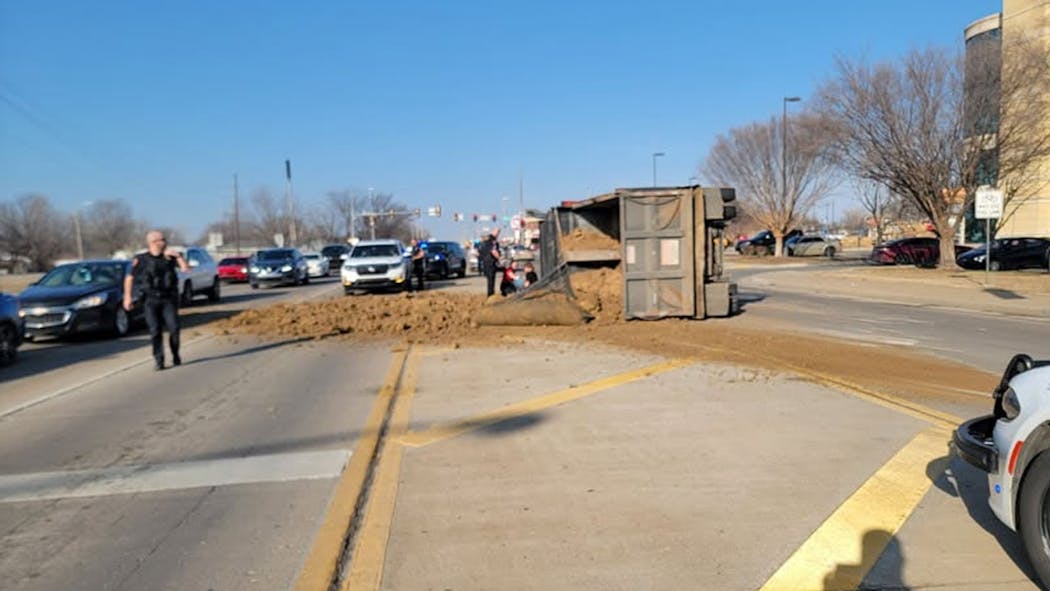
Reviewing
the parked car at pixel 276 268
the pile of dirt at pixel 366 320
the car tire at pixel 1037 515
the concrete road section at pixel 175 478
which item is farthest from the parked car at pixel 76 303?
the parked car at pixel 276 268

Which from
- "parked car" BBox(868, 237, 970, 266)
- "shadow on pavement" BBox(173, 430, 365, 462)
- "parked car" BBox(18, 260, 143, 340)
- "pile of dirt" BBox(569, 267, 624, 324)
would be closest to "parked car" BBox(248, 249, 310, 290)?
"parked car" BBox(18, 260, 143, 340)

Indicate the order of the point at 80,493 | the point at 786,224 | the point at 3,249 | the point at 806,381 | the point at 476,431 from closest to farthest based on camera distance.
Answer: the point at 80,493
the point at 476,431
the point at 806,381
the point at 786,224
the point at 3,249

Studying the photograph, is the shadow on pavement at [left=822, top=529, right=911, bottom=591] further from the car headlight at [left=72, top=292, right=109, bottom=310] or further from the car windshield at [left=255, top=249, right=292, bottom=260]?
the car windshield at [left=255, top=249, right=292, bottom=260]

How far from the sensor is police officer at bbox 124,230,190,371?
10.9m

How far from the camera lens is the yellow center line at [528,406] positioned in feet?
22.5

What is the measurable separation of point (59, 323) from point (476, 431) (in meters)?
10.8

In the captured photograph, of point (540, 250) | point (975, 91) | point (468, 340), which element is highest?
point (975, 91)

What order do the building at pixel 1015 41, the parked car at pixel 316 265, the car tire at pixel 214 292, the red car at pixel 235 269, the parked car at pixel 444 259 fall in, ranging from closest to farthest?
the car tire at pixel 214 292 < the building at pixel 1015 41 < the parked car at pixel 444 259 < the red car at pixel 235 269 < the parked car at pixel 316 265

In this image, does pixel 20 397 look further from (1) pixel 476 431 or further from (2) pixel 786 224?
(2) pixel 786 224

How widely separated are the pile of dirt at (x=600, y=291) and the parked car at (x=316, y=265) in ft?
89.3

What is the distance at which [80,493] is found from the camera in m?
5.56

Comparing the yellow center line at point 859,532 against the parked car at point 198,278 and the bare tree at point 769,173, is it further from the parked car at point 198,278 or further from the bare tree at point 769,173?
the bare tree at point 769,173

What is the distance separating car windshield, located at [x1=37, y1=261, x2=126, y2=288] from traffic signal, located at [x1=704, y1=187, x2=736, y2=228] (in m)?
11.8

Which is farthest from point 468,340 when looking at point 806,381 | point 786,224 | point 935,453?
point 786,224
